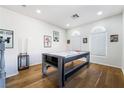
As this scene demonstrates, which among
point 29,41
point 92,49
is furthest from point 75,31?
point 29,41

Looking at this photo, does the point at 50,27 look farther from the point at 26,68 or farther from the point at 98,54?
the point at 98,54

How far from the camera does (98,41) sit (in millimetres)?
4941

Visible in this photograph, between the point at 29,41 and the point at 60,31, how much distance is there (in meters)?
2.86

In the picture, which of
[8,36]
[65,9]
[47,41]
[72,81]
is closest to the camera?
[72,81]

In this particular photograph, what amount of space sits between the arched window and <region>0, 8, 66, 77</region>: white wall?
2.54m

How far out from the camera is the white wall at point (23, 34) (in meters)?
3.02

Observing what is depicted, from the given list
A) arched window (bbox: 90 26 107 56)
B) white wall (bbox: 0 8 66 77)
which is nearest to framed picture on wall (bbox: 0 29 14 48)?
white wall (bbox: 0 8 66 77)

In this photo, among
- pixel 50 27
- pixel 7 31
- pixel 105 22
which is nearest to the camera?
pixel 7 31

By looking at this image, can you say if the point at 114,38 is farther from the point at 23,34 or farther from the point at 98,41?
the point at 23,34

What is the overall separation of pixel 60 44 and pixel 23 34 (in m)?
3.07

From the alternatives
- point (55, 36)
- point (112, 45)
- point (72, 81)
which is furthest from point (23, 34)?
point (112, 45)

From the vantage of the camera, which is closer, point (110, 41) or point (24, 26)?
point (24, 26)

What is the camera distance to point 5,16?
308cm
